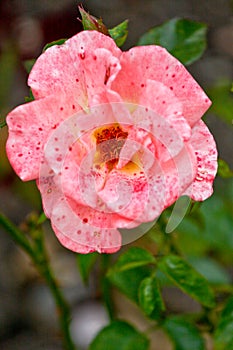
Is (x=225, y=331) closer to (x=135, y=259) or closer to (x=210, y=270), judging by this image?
(x=135, y=259)

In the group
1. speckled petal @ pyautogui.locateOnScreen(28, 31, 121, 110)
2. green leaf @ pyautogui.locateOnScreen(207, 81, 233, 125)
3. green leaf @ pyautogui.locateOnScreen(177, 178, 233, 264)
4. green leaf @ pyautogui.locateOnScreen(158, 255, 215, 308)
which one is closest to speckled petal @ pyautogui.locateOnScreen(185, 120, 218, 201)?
speckled petal @ pyautogui.locateOnScreen(28, 31, 121, 110)

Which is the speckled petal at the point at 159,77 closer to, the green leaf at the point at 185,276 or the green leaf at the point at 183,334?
the green leaf at the point at 185,276

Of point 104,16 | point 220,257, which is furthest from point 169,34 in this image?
point 104,16

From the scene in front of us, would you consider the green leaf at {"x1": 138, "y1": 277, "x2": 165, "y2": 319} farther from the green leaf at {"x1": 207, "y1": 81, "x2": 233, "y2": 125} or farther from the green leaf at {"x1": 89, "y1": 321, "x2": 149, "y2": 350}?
the green leaf at {"x1": 207, "y1": 81, "x2": 233, "y2": 125}

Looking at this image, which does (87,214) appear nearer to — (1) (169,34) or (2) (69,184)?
(2) (69,184)

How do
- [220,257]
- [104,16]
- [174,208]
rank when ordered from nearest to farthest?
1. [174,208]
2. [220,257]
3. [104,16]

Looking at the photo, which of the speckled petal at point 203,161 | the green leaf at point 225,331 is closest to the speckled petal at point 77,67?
the speckled petal at point 203,161
